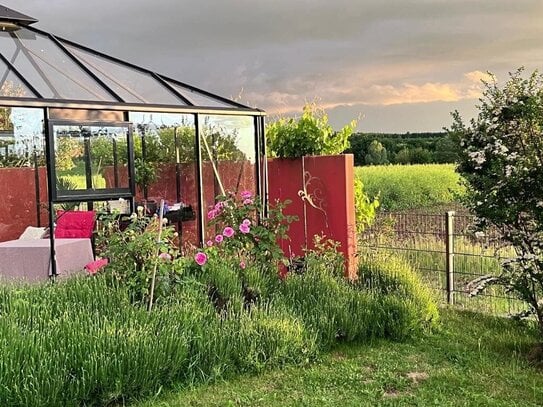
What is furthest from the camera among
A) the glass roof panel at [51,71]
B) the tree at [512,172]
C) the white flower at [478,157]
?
the glass roof panel at [51,71]

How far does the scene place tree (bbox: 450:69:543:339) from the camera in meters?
5.12

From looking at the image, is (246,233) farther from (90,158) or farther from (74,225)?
(74,225)

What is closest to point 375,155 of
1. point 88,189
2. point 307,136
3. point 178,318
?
point 307,136

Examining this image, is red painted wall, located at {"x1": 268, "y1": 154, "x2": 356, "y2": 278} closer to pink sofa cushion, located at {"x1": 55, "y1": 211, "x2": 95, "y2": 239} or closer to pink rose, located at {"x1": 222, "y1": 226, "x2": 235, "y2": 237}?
pink rose, located at {"x1": 222, "y1": 226, "x2": 235, "y2": 237}

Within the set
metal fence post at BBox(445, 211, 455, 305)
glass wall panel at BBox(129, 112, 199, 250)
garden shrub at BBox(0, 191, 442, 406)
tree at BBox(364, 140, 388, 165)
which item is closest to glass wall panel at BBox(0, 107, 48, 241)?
glass wall panel at BBox(129, 112, 199, 250)

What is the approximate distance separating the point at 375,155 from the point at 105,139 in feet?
79.1

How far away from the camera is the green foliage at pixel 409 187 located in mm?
21812

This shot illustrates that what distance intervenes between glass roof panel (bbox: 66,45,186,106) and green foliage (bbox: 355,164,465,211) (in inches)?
536

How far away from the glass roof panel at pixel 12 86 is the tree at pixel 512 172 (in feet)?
14.7

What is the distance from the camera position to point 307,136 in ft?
28.1

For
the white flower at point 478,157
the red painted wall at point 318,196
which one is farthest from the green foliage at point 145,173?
the white flower at point 478,157

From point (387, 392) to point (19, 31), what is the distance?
21.5ft

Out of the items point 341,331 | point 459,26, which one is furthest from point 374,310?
point 459,26

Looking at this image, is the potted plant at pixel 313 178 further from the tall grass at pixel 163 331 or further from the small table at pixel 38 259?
the small table at pixel 38 259
